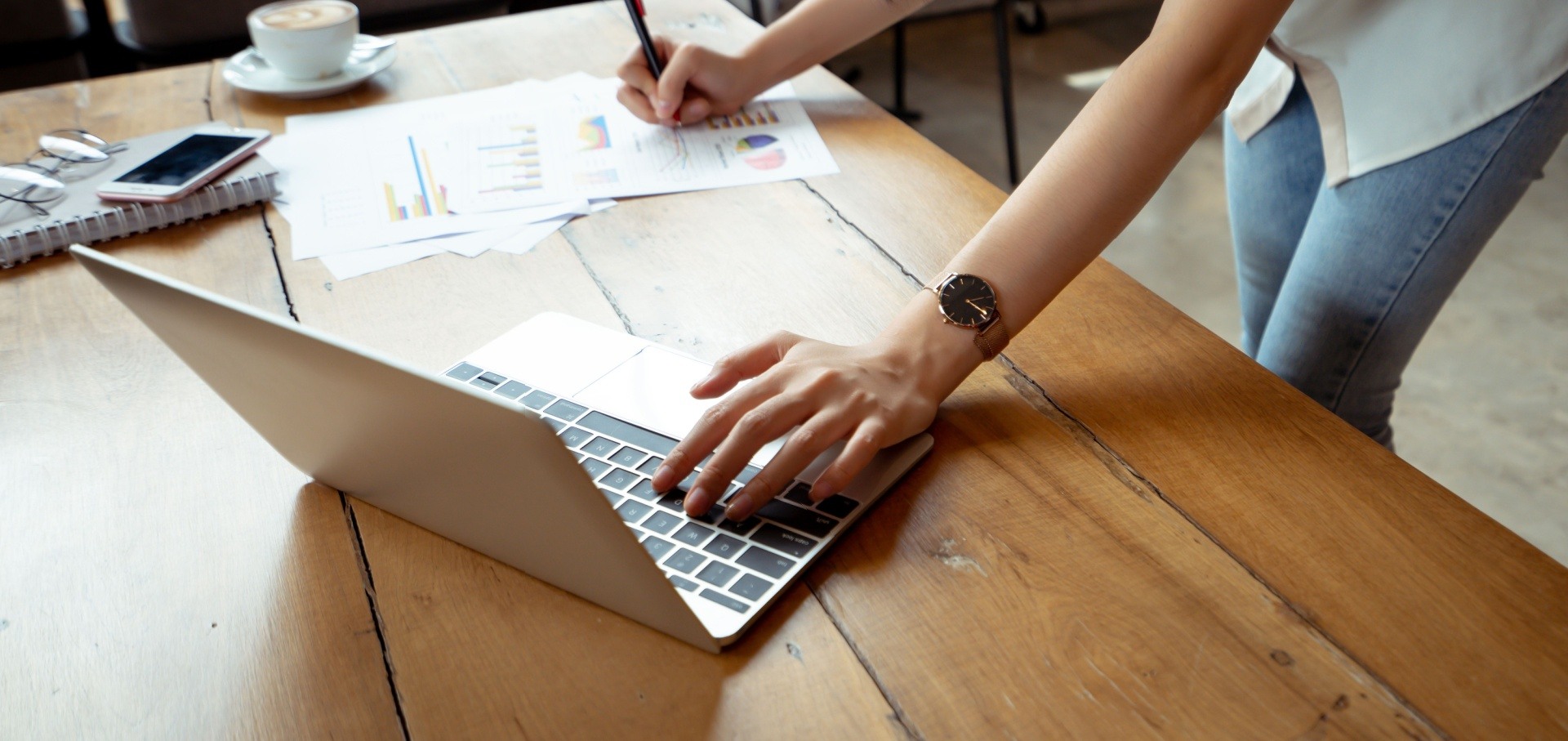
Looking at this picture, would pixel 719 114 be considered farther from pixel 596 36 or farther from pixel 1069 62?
pixel 1069 62

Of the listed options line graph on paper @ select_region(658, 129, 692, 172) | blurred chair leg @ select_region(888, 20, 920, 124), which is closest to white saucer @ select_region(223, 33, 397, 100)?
line graph on paper @ select_region(658, 129, 692, 172)

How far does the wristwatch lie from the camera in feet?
2.15

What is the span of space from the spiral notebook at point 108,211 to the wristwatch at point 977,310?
618mm

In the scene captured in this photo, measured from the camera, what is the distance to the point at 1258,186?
1.01 metres

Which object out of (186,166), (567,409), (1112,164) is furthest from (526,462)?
(186,166)

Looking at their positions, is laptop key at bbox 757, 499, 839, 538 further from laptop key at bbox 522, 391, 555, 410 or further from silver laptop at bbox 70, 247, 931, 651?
laptop key at bbox 522, 391, 555, 410

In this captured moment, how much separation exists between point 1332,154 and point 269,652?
Result: 2.78 feet

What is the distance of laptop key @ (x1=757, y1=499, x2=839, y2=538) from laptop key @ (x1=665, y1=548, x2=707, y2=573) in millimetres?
44

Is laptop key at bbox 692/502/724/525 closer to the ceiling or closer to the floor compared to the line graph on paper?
closer to the floor

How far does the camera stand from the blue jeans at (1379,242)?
80 centimetres

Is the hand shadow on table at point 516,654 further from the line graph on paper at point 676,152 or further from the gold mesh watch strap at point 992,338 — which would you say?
the line graph on paper at point 676,152

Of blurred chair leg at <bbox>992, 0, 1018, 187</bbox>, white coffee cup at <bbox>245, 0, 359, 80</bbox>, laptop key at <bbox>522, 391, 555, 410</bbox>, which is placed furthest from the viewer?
blurred chair leg at <bbox>992, 0, 1018, 187</bbox>

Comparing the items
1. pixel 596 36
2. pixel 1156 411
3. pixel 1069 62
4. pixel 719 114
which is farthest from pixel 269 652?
pixel 1069 62

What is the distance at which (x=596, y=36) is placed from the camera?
4.20 feet
